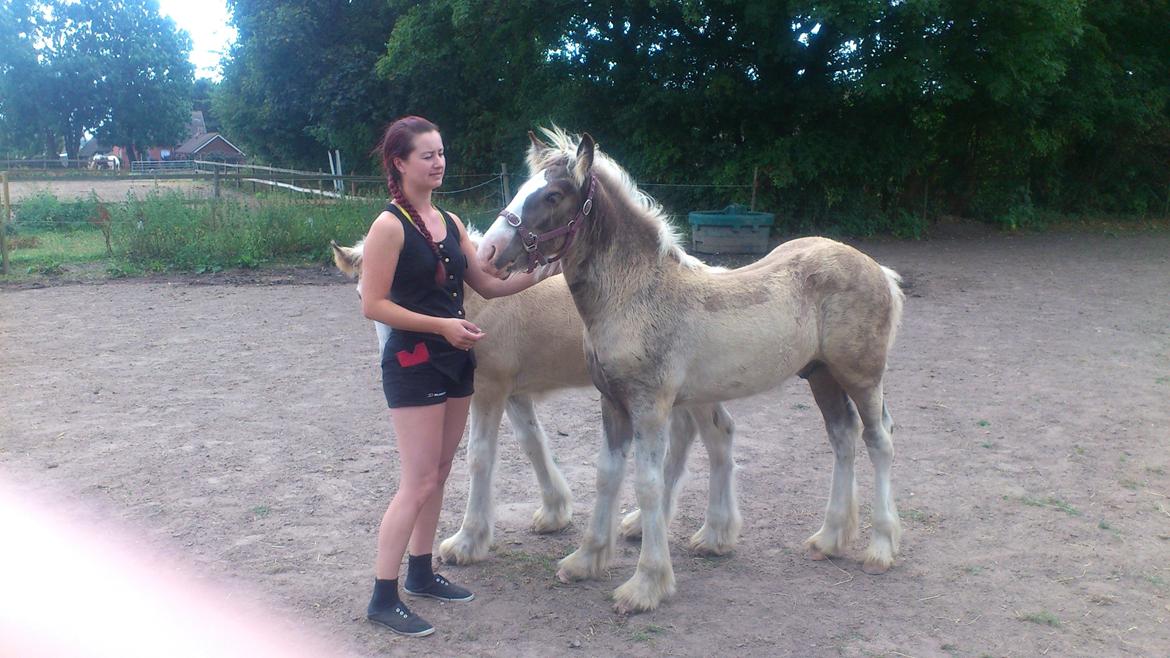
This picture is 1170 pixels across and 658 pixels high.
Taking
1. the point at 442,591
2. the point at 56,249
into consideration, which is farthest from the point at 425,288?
the point at 56,249

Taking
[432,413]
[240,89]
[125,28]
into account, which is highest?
[125,28]

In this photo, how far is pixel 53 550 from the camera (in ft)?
14.1

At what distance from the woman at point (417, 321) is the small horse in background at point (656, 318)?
24cm

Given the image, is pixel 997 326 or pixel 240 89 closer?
pixel 997 326

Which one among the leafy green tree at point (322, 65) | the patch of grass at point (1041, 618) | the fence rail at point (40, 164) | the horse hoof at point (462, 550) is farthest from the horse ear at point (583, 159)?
the fence rail at point (40, 164)

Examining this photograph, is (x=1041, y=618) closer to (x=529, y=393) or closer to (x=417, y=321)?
(x=529, y=393)

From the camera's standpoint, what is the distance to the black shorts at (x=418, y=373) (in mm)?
3365

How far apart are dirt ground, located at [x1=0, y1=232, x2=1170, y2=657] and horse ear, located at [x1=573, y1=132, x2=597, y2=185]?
78.1 inches

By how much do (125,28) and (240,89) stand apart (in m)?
39.1

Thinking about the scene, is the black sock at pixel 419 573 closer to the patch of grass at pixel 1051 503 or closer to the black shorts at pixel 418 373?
the black shorts at pixel 418 373

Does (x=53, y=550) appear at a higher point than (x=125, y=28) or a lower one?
lower

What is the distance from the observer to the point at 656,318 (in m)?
3.76

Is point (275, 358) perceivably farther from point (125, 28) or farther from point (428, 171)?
point (125, 28)

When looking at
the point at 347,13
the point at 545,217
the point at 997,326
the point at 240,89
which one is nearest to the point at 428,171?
the point at 545,217
